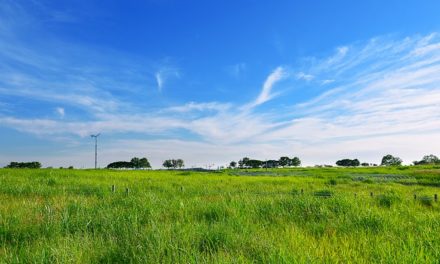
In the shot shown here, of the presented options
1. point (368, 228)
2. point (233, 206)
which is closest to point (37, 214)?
point (233, 206)

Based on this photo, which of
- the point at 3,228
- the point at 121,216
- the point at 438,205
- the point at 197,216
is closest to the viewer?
the point at 3,228

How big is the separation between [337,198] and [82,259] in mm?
6605

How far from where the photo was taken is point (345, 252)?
4.59 metres

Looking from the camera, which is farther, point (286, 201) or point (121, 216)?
point (286, 201)

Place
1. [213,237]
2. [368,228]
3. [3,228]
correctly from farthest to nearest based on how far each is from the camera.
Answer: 1. [368,228]
2. [3,228]
3. [213,237]

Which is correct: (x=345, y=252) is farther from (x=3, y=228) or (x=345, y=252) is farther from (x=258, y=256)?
(x=3, y=228)

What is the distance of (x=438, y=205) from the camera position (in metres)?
11.3

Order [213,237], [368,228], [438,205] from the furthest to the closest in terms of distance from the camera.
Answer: [438,205] → [368,228] → [213,237]

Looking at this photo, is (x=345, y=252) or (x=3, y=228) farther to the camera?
(x=3, y=228)

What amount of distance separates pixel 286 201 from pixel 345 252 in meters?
4.10

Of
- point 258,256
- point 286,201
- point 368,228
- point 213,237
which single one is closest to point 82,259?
point 213,237

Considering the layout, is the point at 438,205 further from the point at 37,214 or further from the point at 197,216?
the point at 37,214

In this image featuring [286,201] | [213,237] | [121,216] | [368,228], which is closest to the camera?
[213,237]

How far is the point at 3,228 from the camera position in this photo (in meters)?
5.84
